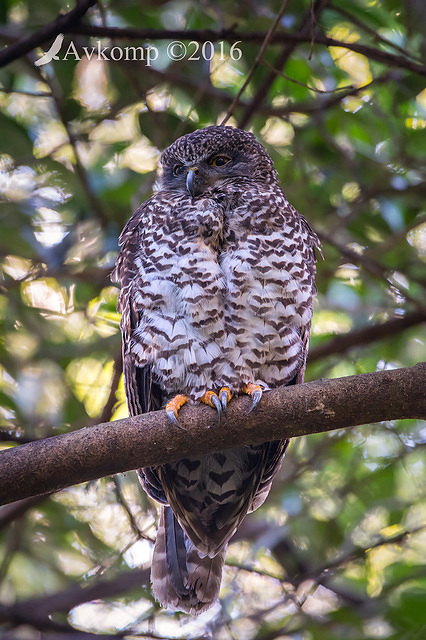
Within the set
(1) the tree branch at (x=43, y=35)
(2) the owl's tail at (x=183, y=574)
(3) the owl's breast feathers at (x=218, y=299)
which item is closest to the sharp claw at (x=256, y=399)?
(3) the owl's breast feathers at (x=218, y=299)

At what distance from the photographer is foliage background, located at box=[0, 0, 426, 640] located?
4133 millimetres

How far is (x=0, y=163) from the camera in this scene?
4.59 meters

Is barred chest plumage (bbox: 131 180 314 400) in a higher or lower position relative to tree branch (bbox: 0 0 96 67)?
lower

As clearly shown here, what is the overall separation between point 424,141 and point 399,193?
355 millimetres

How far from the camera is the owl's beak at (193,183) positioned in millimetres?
3652

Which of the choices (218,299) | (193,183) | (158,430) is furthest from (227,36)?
(158,430)

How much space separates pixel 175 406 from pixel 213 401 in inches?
5.8

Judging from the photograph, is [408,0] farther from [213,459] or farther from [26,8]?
[213,459]

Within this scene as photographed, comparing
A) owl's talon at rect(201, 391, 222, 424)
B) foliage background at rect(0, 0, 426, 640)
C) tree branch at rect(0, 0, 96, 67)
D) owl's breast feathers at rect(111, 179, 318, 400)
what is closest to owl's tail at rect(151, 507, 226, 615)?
foliage background at rect(0, 0, 426, 640)

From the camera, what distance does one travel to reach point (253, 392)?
2.96 meters

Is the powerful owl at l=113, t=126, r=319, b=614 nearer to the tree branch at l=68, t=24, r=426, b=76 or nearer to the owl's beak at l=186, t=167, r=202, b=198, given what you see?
the owl's beak at l=186, t=167, r=202, b=198

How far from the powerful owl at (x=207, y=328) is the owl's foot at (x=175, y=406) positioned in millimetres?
12

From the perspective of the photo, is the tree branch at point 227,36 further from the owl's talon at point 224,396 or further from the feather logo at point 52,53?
the owl's talon at point 224,396

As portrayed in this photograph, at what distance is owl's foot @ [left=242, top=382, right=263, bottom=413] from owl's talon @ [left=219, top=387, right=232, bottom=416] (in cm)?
9
